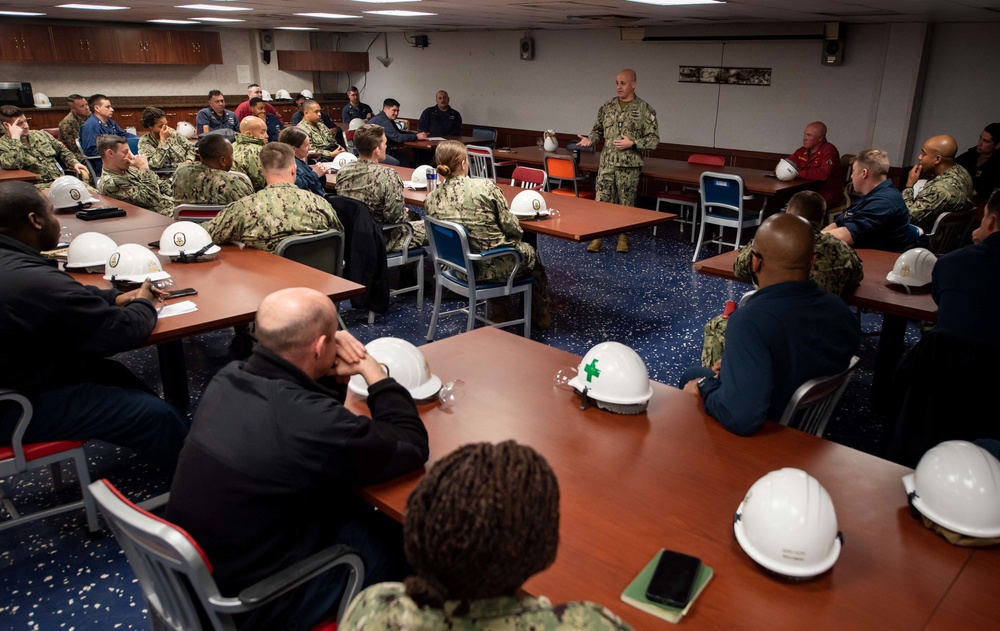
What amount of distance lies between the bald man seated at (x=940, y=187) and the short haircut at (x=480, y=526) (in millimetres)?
4996

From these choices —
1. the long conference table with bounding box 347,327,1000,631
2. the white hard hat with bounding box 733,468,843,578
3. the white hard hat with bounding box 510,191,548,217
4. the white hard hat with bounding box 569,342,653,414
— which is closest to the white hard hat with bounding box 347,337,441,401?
the long conference table with bounding box 347,327,1000,631

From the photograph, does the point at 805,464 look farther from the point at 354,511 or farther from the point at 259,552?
the point at 259,552

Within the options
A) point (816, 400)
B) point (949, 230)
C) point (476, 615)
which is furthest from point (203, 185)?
point (949, 230)

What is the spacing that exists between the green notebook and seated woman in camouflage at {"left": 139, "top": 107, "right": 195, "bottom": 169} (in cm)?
689

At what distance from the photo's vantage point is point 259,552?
1.53 m

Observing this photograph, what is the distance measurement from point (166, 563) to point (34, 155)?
23.8 ft

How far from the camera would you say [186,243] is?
11.3 feet

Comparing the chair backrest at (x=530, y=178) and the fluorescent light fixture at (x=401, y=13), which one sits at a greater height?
the fluorescent light fixture at (x=401, y=13)

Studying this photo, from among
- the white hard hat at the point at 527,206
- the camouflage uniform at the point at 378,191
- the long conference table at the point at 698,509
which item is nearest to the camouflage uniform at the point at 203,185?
the camouflage uniform at the point at 378,191

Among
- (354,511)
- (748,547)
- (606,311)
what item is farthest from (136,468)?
(606,311)

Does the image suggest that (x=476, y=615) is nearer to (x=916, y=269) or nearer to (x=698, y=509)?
(x=698, y=509)

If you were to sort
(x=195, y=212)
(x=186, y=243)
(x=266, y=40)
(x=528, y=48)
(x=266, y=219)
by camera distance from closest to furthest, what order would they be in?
(x=186, y=243), (x=266, y=219), (x=195, y=212), (x=528, y=48), (x=266, y=40)

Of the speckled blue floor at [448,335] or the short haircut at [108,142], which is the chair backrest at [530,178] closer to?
the speckled blue floor at [448,335]

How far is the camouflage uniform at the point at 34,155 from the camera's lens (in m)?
6.89
